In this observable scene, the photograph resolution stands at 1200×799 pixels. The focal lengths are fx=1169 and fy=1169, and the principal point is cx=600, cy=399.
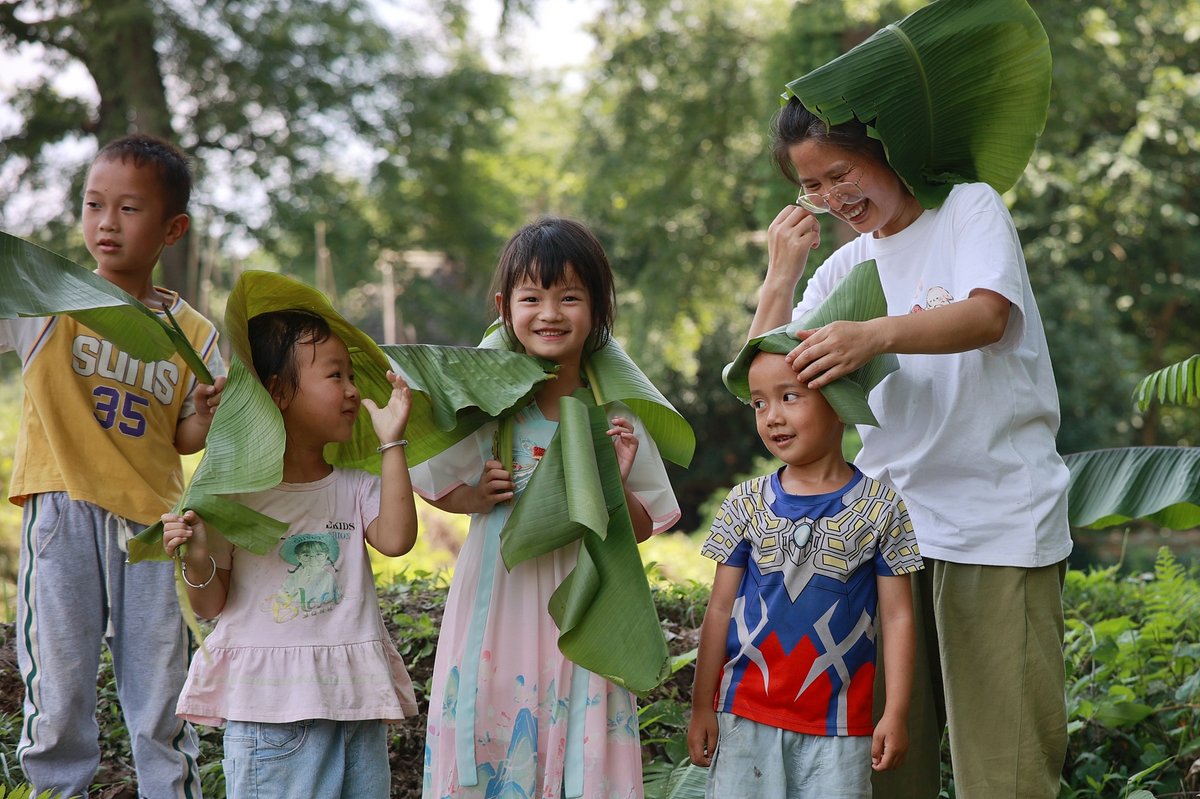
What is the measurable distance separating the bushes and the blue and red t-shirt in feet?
3.25

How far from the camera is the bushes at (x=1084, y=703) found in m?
3.49

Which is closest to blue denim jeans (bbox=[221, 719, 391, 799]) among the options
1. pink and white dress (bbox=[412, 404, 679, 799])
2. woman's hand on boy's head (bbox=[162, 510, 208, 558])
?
pink and white dress (bbox=[412, 404, 679, 799])

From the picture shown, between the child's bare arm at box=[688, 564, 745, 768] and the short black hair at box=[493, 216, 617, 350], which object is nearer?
the child's bare arm at box=[688, 564, 745, 768]

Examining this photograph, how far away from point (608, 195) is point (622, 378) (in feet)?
39.1

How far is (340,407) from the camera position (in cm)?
258

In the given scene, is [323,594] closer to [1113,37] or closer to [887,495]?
[887,495]

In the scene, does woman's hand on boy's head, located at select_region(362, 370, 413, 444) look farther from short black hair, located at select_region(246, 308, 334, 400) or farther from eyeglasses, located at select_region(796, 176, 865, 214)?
eyeglasses, located at select_region(796, 176, 865, 214)

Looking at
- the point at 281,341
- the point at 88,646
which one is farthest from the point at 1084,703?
the point at 88,646

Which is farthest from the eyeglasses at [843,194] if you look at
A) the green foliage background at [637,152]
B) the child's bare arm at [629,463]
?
the green foliage background at [637,152]

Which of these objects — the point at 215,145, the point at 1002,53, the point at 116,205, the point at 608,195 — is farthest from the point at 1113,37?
the point at 116,205

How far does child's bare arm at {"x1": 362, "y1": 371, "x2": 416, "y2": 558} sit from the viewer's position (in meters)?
2.49

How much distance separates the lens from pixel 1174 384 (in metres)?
3.49

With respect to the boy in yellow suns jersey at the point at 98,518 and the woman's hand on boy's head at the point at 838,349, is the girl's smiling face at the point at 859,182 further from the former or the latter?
the boy in yellow suns jersey at the point at 98,518

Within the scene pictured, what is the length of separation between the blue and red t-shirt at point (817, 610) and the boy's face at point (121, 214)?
175 centimetres
